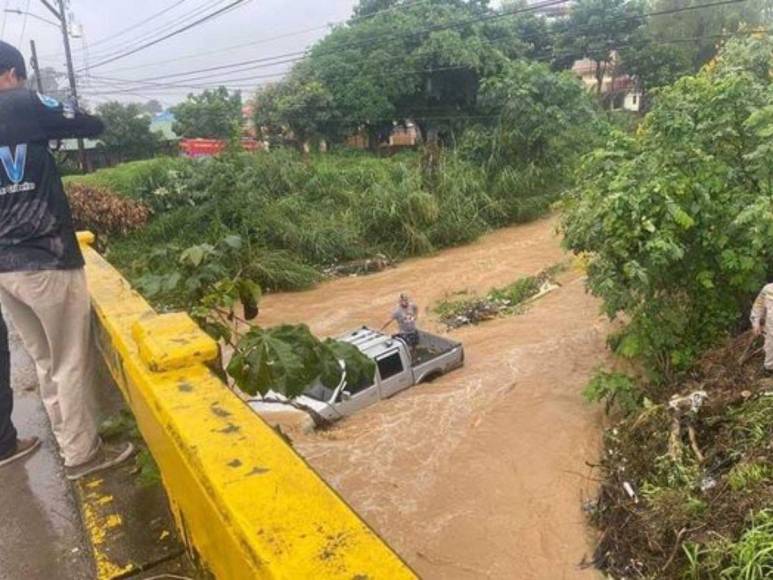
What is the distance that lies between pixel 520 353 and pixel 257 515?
970 cm

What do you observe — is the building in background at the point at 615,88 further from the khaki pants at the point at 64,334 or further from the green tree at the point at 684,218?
the khaki pants at the point at 64,334

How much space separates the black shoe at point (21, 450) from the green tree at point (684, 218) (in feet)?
18.4

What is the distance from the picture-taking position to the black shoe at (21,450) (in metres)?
2.80

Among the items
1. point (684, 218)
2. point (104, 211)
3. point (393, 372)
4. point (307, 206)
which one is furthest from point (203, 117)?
point (684, 218)

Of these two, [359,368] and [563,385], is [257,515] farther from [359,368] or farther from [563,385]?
[563,385]

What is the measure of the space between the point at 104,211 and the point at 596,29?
23969mm

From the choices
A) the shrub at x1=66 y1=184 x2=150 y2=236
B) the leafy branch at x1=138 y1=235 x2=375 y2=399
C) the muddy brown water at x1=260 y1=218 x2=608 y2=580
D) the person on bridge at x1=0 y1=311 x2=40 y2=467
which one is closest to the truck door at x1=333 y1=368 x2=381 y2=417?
the muddy brown water at x1=260 y1=218 x2=608 y2=580

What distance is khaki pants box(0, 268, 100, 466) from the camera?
2467 mm

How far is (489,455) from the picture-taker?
7.93 meters

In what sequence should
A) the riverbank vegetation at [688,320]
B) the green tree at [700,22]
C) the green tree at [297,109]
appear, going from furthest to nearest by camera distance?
the green tree at [700,22] < the green tree at [297,109] < the riverbank vegetation at [688,320]

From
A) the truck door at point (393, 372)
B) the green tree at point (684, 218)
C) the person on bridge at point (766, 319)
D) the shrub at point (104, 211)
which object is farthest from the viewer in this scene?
the shrub at point (104, 211)

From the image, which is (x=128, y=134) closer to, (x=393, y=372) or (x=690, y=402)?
(x=393, y=372)

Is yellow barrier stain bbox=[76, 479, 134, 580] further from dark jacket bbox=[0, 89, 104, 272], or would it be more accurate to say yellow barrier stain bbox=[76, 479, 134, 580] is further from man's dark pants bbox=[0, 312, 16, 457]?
dark jacket bbox=[0, 89, 104, 272]

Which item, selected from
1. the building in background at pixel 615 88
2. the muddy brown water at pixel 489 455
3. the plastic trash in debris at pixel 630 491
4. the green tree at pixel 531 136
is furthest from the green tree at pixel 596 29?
the plastic trash in debris at pixel 630 491
